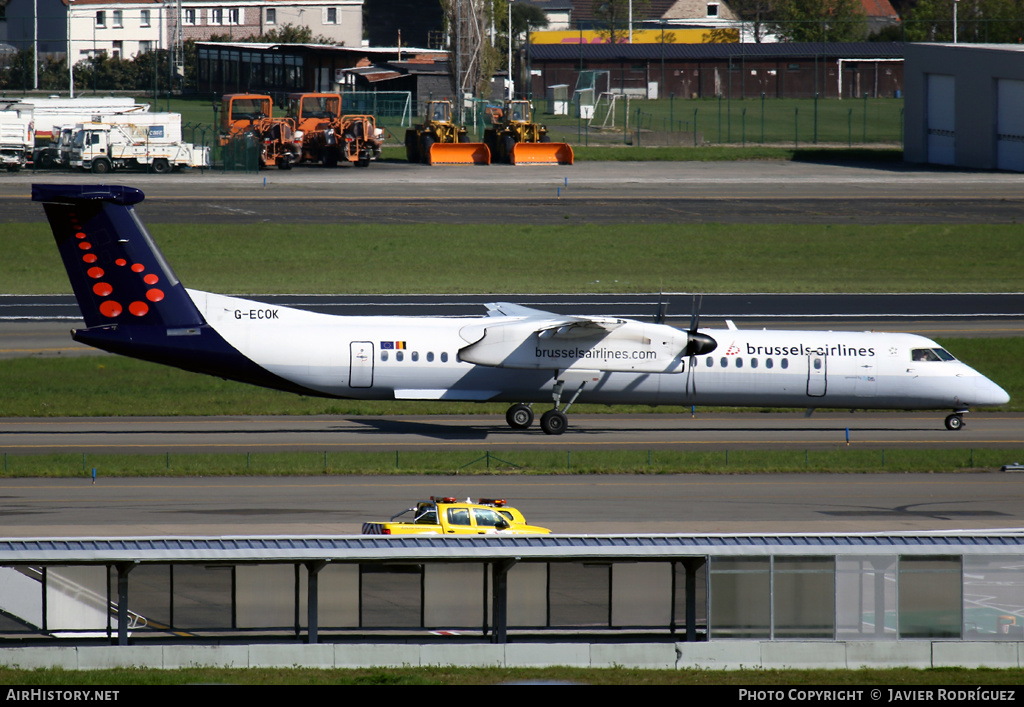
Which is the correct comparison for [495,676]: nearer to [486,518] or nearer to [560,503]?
[486,518]

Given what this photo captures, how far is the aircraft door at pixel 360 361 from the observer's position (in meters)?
31.5

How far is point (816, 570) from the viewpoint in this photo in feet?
52.2

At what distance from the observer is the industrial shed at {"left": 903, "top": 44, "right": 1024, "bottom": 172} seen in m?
80.5

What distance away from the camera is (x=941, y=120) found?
289 feet

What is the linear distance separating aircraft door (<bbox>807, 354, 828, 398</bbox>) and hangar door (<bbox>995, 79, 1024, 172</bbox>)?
55.4 m

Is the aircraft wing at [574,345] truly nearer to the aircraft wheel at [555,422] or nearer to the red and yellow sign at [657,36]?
the aircraft wheel at [555,422]

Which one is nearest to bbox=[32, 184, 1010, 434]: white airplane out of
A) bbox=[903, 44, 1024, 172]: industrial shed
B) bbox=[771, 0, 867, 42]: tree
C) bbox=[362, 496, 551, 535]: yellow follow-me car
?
bbox=[362, 496, 551, 535]: yellow follow-me car

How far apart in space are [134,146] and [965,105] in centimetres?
5797

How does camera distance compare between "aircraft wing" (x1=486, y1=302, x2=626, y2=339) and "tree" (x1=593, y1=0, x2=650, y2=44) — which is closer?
"aircraft wing" (x1=486, y1=302, x2=626, y2=339)

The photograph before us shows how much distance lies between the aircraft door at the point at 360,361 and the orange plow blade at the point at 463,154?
55266 millimetres

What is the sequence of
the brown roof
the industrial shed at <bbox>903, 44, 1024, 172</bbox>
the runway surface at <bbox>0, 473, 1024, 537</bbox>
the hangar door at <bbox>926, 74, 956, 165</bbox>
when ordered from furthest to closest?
the brown roof
the hangar door at <bbox>926, 74, 956, 165</bbox>
the industrial shed at <bbox>903, 44, 1024, 172</bbox>
the runway surface at <bbox>0, 473, 1024, 537</bbox>

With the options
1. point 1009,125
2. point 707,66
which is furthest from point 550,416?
point 707,66

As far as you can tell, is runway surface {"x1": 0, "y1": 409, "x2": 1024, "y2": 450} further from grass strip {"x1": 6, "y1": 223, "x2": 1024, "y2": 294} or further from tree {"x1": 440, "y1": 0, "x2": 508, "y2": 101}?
tree {"x1": 440, "y1": 0, "x2": 508, "y2": 101}

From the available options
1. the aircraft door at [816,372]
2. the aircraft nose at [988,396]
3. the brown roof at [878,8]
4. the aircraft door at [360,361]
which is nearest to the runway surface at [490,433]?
the aircraft nose at [988,396]
